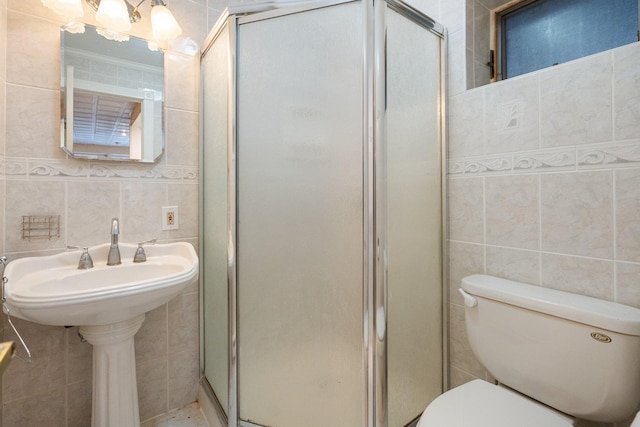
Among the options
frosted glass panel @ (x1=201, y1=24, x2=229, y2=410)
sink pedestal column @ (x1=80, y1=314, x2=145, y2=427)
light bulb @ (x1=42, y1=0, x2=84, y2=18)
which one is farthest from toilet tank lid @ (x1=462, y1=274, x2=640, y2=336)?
light bulb @ (x1=42, y1=0, x2=84, y2=18)

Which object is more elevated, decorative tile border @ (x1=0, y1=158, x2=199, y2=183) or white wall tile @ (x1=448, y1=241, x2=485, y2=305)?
decorative tile border @ (x1=0, y1=158, x2=199, y2=183)

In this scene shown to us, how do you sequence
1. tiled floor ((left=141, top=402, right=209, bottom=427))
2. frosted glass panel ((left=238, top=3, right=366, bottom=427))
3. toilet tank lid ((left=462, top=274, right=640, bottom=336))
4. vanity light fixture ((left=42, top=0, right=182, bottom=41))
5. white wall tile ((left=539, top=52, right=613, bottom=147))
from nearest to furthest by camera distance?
toilet tank lid ((left=462, top=274, right=640, bottom=336)) < white wall tile ((left=539, top=52, right=613, bottom=147)) < frosted glass panel ((left=238, top=3, right=366, bottom=427)) < vanity light fixture ((left=42, top=0, right=182, bottom=41)) < tiled floor ((left=141, top=402, right=209, bottom=427))

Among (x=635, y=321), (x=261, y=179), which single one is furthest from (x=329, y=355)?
(x=635, y=321)

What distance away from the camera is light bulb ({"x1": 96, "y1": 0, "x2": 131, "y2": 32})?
3.76 ft

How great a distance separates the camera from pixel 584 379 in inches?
32.1

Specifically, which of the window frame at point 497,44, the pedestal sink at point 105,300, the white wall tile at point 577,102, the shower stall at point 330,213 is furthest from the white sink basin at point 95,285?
the window frame at point 497,44

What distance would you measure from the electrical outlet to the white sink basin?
96 millimetres

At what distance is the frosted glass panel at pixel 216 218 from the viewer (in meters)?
1.23

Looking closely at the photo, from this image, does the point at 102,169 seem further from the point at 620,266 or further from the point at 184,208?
the point at 620,266

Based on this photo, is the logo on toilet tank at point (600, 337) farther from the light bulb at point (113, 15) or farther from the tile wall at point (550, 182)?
the light bulb at point (113, 15)

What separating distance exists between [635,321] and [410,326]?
616mm

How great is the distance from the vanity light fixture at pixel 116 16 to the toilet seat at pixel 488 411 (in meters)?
1.75

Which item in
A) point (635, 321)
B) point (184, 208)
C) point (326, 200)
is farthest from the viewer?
point (184, 208)

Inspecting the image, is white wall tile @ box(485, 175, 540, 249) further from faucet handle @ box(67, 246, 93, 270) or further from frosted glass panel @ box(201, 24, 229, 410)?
faucet handle @ box(67, 246, 93, 270)
